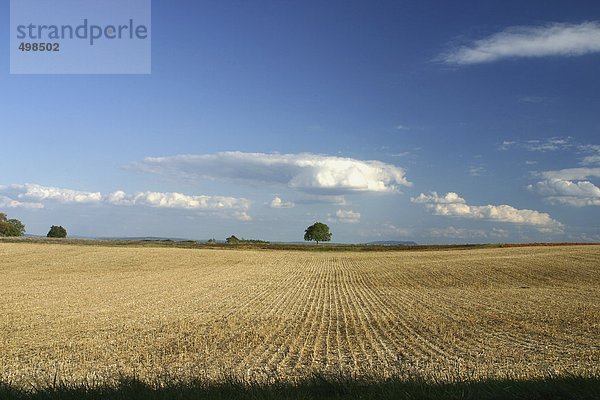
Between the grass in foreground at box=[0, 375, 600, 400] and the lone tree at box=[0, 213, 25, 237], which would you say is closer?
the grass in foreground at box=[0, 375, 600, 400]

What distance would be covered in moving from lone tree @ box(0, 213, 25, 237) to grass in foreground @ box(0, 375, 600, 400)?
171 metres

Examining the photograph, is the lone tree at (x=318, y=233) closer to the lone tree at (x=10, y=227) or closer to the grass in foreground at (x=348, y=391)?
the lone tree at (x=10, y=227)

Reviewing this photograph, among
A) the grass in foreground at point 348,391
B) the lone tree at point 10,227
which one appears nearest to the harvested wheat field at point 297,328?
the grass in foreground at point 348,391

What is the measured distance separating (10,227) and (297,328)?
165380mm

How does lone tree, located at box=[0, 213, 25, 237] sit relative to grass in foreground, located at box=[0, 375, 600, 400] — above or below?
above

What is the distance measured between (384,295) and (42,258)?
46.3 metres

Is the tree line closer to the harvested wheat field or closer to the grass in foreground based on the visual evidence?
the harvested wheat field

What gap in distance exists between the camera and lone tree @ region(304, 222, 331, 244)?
17512 centimetres

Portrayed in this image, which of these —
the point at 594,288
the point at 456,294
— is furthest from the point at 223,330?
the point at 594,288

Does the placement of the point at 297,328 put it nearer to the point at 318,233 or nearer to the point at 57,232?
the point at 318,233

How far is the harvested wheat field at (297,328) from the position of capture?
41.1 ft

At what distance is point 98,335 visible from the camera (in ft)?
57.4

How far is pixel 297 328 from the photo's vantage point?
19141 millimetres

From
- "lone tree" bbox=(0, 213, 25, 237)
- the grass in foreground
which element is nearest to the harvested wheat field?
the grass in foreground
